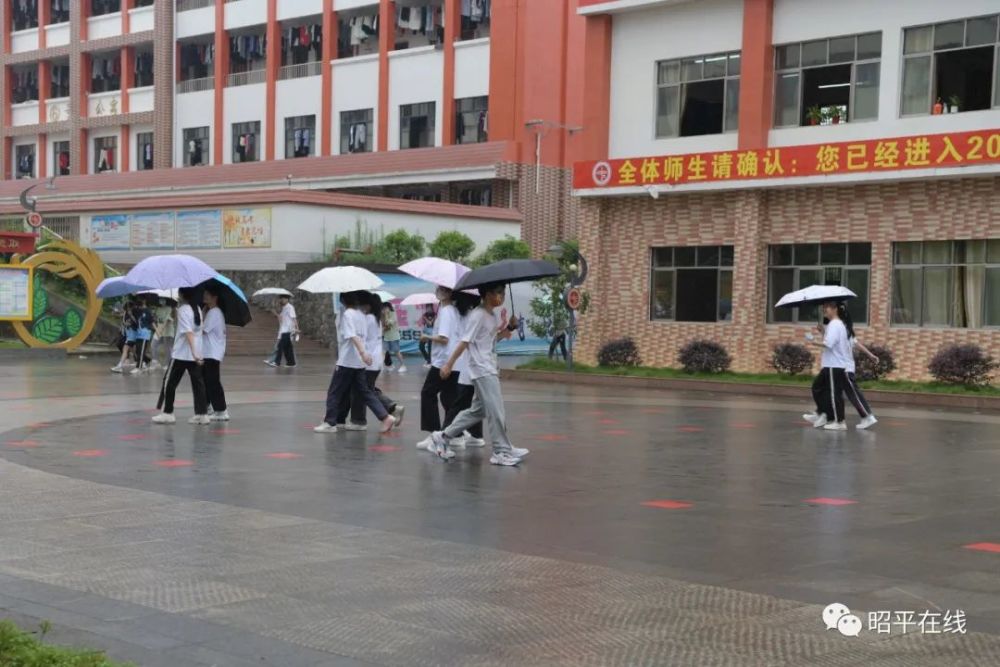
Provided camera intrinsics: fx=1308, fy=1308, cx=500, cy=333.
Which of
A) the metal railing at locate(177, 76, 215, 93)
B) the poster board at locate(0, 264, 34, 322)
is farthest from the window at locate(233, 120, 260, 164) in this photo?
the poster board at locate(0, 264, 34, 322)

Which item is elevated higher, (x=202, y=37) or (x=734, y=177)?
(x=202, y=37)

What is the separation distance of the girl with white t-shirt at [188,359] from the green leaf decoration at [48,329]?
1882 cm

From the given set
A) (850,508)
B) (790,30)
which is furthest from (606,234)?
(850,508)

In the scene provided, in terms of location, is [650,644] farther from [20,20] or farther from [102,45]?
[20,20]

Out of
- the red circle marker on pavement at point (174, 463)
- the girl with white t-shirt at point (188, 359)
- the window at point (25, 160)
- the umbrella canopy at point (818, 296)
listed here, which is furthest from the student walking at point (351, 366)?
the window at point (25, 160)

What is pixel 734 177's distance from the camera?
92.0 feet

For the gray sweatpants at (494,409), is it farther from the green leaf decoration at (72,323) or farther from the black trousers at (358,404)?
the green leaf decoration at (72,323)

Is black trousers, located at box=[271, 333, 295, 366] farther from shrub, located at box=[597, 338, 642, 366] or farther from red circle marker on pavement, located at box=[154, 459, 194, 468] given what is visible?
red circle marker on pavement, located at box=[154, 459, 194, 468]

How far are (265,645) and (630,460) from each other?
25.6 feet

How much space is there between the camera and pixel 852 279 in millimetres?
27156

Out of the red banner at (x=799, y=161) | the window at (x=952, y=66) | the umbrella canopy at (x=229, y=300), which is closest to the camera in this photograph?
the umbrella canopy at (x=229, y=300)

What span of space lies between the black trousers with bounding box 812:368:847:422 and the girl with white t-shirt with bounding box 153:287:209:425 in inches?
309

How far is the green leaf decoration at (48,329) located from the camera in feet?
109

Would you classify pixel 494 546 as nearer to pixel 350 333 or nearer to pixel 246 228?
pixel 350 333
